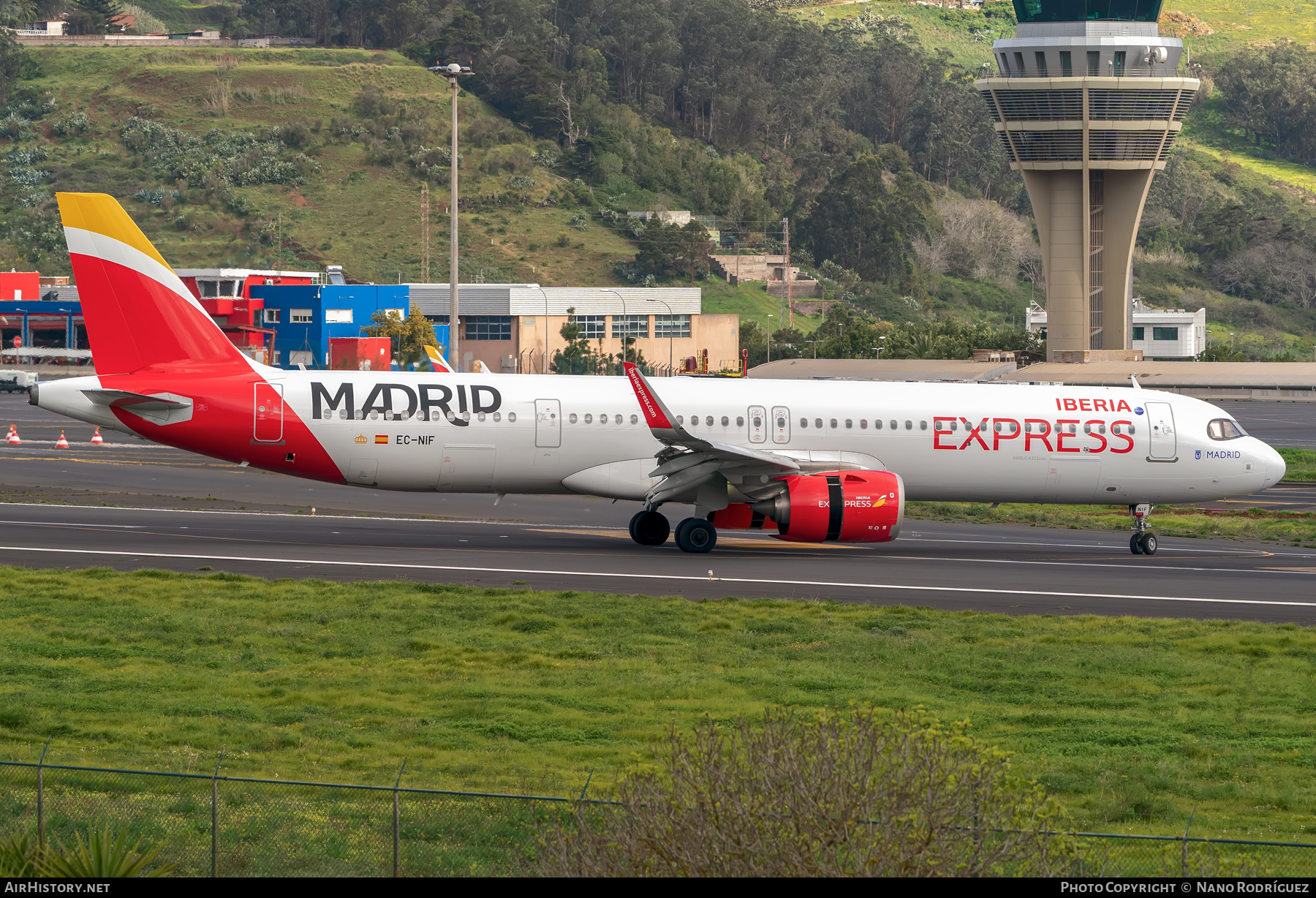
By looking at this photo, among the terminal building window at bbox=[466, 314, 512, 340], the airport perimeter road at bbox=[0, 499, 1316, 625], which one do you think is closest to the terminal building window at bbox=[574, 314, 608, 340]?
the terminal building window at bbox=[466, 314, 512, 340]

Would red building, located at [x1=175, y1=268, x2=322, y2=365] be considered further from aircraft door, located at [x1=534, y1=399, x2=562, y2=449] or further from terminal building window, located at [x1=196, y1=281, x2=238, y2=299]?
aircraft door, located at [x1=534, y1=399, x2=562, y2=449]

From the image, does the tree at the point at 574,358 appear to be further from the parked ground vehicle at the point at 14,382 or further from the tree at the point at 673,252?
the tree at the point at 673,252

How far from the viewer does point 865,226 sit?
18950 centimetres

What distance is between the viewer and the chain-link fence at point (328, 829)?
37.7 feet

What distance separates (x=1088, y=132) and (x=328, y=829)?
98511mm

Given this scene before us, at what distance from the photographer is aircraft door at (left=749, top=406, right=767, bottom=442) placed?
110 feet

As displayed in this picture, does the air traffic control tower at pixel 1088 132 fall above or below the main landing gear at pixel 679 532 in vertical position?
above

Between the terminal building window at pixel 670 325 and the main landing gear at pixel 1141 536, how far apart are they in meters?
99.0

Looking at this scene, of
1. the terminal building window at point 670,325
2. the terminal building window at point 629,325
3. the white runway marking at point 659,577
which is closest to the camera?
the white runway marking at point 659,577

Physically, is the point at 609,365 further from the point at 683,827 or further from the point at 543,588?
the point at 683,827

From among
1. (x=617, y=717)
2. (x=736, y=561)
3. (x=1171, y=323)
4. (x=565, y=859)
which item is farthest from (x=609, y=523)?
(x=1171, y=323)

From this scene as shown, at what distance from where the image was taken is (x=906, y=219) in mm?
192875

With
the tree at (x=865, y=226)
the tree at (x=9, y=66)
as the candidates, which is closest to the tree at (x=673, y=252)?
the tree at (x=865, y=226)

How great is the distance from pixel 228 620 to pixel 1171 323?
140 metres
